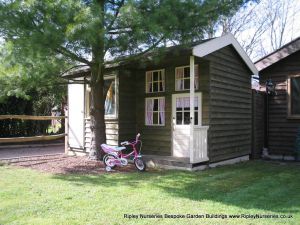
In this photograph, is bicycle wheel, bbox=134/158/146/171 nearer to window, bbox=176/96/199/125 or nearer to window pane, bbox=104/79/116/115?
window, bbox=176/96/199/125

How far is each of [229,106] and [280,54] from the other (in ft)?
8.41

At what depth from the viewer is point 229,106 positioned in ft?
28.9

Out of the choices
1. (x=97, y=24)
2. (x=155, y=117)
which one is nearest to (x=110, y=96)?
(x=155, y=117)

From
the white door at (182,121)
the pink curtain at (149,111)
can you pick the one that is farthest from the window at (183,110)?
the pink curtain at (149,111)

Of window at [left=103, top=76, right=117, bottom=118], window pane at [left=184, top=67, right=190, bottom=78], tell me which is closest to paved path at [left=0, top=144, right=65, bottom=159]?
window at [left=103, top=76, right=117, bottom=118]

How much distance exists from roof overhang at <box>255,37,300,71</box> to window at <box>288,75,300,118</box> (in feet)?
2.32

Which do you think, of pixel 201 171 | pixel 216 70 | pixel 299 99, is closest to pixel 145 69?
pixel 216 70

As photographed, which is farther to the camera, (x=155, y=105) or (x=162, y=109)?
(x=155, y=105)

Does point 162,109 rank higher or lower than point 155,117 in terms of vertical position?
higher

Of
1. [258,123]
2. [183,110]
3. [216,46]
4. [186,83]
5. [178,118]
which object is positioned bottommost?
[258,123]

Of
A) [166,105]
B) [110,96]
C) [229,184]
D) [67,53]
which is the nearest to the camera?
[229,184]

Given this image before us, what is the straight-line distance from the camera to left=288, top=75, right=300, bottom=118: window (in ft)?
32.2

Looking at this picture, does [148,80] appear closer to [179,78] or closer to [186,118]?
[179,78]

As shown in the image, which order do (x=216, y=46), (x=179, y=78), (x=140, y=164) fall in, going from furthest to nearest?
(x=179, y=78)
(x=216, y=46)
(x=140, y=164)
